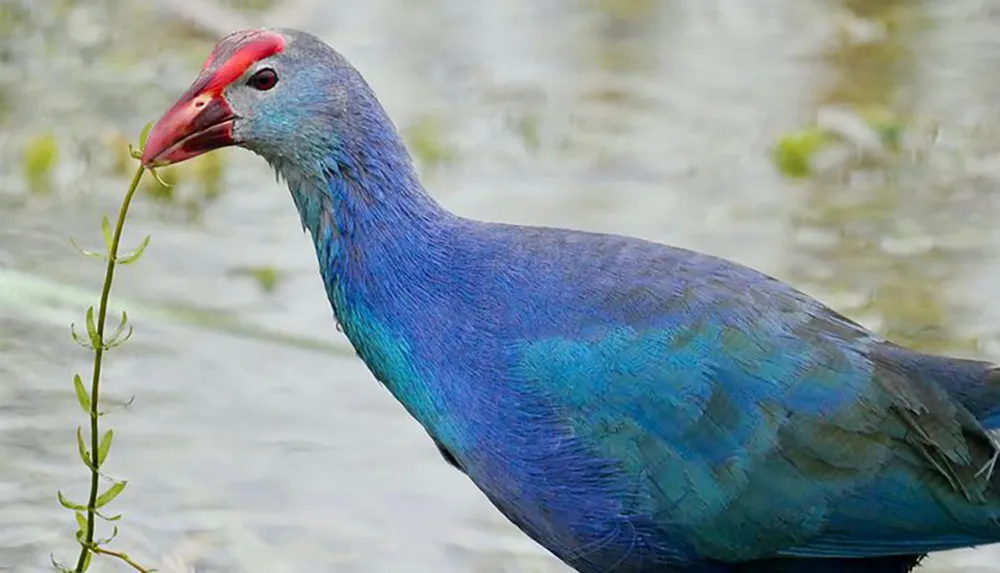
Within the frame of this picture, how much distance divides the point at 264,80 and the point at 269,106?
0.05 metres

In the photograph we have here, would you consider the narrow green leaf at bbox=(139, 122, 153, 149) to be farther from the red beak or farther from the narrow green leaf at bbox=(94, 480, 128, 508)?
the narrow green leaf at bbox=(94, 480, 128, 508)

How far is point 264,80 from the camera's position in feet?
10.9

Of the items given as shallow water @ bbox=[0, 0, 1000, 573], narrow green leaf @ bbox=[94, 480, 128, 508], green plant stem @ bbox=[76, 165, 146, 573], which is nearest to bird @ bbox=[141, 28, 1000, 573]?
green plant stem @ bbox=[76, 165, 146, 573]

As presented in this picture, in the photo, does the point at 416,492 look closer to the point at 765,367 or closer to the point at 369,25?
the point at 765,367

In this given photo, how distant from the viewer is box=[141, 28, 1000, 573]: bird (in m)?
3.23

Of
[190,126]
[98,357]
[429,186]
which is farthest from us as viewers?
[429,186]

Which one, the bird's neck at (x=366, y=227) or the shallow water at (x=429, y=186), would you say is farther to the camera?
the shallow water at (x=429, y=186)

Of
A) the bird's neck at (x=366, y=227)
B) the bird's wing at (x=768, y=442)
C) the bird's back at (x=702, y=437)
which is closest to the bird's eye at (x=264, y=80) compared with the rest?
the bird's neck at (x=366, y=227)

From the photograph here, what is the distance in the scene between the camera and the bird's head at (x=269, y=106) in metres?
3.30

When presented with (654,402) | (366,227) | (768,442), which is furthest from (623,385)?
(366,227)

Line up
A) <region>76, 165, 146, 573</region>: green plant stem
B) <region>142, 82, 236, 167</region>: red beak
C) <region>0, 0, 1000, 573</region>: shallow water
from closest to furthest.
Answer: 1. <region>76, 165, 146, 573</region>: green plant stem
2. <region>142, 82, 236, 167</region>: red beak
3. <region>0, 0, 1000, 573</region>: shallow water

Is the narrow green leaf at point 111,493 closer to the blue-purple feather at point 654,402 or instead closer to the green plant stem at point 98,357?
the green plant stem at point 98,357

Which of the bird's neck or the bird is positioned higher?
the bird's neck

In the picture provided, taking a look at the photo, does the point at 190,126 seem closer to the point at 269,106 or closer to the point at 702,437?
the point at 269,106
